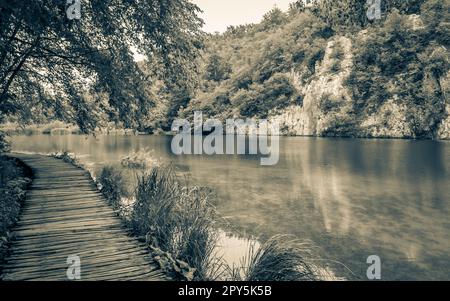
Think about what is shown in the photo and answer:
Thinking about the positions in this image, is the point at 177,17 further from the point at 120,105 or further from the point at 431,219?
the point at 431,219

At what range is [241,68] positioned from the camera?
93812 millimetres

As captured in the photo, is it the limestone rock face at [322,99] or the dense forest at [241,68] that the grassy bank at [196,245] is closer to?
the dense forest at [241,68]

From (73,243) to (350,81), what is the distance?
68.0 m

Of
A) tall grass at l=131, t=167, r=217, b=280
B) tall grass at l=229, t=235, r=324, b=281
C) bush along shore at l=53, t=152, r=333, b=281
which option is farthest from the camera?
tall grass at l=131, t=167, r=217, b=280

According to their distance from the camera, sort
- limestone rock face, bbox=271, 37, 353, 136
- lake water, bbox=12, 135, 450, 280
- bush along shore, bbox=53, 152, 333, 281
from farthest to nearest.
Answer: limestone rock face, bbox=271, 37, 353, 136 < lake water, bbox=12, 135, 450, 280 < bush along shore, bbox=53, 152, 333, 281

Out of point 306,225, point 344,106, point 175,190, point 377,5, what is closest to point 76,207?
point 175,190

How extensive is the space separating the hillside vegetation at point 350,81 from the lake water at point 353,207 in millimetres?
27821

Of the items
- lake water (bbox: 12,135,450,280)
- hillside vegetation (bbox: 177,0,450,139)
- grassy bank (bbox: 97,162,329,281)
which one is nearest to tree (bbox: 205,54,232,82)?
hillside vegetation (bbox: 177,0,450,139)

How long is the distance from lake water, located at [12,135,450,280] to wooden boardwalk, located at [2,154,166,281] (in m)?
4.31

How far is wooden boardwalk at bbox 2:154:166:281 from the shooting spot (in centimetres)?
591

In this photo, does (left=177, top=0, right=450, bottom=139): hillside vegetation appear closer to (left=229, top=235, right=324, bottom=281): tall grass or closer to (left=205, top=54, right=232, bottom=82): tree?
(left=205, top=54, right=232, bottom=82): tree

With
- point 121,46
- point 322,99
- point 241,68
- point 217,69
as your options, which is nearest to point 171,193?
point 121,46

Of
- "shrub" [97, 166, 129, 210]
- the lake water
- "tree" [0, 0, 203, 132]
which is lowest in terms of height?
the lake water

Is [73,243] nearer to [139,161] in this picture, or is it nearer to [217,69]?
[139,161]
